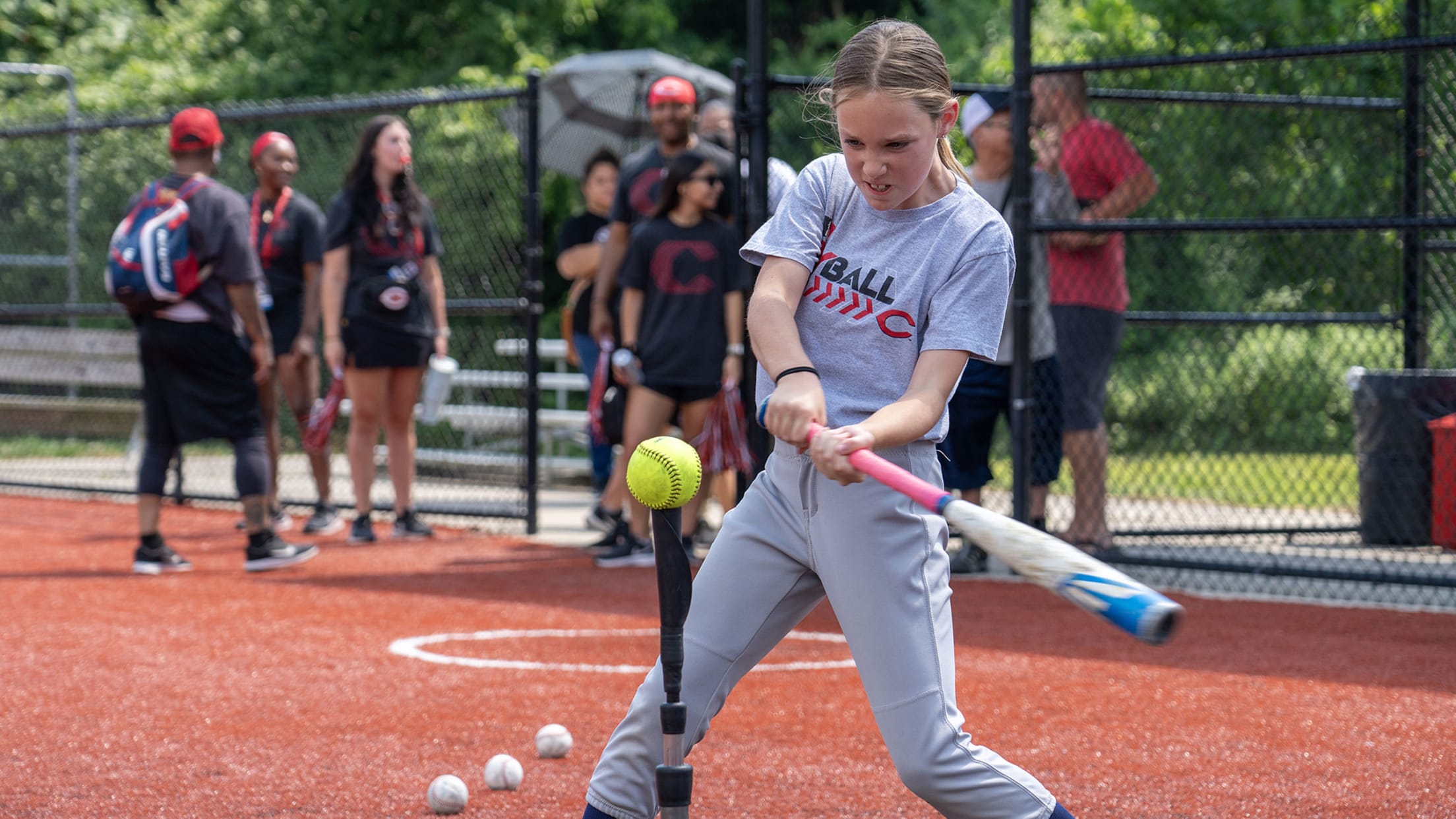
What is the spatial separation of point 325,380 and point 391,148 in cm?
682

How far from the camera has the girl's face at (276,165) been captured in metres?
9.22

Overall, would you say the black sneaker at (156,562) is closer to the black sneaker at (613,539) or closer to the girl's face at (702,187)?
the black sneaker at (613,539)

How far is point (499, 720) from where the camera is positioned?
16.5ft

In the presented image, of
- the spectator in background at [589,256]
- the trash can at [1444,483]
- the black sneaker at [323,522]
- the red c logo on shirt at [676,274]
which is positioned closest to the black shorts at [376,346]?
the spectator in background at [589,256]

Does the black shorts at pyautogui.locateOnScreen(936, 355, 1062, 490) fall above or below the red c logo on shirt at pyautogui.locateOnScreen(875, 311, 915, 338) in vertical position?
below

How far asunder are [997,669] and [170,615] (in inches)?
140

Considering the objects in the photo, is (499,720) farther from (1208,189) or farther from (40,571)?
(1208,189)

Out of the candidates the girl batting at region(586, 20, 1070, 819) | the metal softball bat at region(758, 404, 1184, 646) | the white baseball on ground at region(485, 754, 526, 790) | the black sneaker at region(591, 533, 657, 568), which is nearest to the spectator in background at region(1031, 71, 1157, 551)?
the black sneaker at region(591, 533, 657, 568)

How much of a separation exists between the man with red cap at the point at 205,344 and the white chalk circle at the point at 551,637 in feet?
6.25

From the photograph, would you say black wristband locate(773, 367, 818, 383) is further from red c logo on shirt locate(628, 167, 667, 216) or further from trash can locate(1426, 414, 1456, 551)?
trash can locate(1426, 414, 1456, 551)

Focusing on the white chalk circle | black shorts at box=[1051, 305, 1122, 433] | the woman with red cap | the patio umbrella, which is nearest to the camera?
the white chalk circle

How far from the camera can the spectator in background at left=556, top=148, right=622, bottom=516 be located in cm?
964

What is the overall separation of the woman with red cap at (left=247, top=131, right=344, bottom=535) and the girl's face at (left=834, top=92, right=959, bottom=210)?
678 centimetres

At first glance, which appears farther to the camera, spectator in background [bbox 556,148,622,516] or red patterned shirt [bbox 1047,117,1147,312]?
spectator in background [bbox 556,148,622,516]
